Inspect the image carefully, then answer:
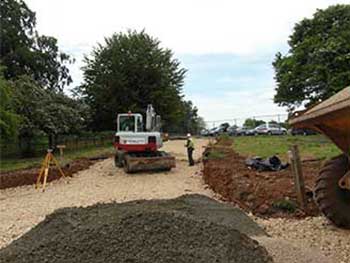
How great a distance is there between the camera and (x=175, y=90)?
39.1m

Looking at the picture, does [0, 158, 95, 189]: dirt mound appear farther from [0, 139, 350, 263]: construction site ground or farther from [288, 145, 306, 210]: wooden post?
[288, 145, 306, 210]: wooden post

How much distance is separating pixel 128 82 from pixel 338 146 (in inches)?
1216

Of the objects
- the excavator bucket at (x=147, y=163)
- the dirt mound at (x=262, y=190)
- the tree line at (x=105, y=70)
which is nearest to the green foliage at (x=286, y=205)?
the dirt mound at (x=262, y=190)

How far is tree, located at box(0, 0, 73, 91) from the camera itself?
37.1 m

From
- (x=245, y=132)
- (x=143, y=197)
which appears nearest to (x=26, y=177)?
(x=143, y=197)

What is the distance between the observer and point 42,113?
28.5 meters

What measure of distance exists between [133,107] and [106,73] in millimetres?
3761

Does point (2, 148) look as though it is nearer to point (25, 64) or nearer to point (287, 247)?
point (25, 64)

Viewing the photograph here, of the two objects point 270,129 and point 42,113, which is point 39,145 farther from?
point 270,129

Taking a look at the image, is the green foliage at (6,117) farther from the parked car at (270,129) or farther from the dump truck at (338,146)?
the parked car at (270,129)

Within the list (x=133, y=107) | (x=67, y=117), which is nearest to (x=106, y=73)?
(x=133, y=107)

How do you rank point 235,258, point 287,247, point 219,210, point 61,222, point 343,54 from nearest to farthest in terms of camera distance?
point 235,258
point 287,247
point 61,222
point 219,210
point 343,54

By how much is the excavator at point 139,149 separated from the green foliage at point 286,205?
372 inches

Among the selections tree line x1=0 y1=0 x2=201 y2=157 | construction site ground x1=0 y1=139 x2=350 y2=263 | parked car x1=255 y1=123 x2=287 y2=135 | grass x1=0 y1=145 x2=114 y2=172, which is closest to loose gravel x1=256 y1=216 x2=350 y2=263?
construction site ground x1=0 y1=139 x2=350 y2=263
